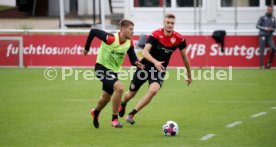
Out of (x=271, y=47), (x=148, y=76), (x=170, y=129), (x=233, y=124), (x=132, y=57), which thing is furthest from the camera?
(x=271, y=47)

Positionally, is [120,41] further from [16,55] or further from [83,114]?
[16,55]

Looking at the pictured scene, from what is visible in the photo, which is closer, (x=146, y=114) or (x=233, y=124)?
(x=233, y=124)

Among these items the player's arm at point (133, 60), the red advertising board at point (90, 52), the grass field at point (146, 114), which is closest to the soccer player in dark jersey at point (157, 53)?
the player's arm at point (133, 60)

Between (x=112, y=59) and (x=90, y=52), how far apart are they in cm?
1396

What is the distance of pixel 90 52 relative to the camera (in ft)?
89.2

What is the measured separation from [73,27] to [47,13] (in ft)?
21.5

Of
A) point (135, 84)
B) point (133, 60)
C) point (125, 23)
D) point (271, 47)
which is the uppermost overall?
point (125, 23)

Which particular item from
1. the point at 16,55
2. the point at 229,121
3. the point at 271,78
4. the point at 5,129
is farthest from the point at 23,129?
the point at 16,55

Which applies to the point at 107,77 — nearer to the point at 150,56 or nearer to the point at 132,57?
the point at 132,57

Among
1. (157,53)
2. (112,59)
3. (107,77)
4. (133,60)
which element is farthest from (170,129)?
(157,53)

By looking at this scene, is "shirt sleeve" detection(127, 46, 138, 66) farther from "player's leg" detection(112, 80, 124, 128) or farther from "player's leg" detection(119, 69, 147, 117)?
"player's leg" detection(119, 69, 147, 117)

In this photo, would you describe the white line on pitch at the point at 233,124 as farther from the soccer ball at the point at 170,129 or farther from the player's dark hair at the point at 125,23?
the player's dark hair at the point at 125,23

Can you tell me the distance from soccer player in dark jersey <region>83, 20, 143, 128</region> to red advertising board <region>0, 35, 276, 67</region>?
→ 44.1ft

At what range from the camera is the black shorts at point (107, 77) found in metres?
13.0
